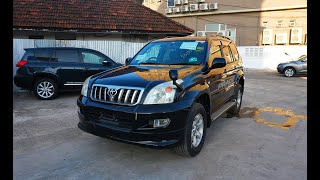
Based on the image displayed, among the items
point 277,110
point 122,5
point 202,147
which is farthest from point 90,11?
point 202,147

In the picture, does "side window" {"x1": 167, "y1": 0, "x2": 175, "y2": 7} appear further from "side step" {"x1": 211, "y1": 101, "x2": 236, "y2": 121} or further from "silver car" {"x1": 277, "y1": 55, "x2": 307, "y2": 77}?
"side step" {"x1": 211, "y1": 101, "x2": 236, "y2": 121}

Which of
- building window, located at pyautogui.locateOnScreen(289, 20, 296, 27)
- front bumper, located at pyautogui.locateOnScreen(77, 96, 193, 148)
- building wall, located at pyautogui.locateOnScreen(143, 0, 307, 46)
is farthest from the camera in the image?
building window, located at pyautogui.locateOnScreen(289, 20, 296, 27)

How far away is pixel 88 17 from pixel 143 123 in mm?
11814

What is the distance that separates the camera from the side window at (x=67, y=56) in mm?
8732

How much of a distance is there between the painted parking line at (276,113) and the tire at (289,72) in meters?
11.0

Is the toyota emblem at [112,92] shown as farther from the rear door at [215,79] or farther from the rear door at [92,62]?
the rear door at [92,62]

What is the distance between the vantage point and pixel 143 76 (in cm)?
396

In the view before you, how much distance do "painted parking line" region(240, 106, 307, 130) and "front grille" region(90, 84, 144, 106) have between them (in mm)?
3731

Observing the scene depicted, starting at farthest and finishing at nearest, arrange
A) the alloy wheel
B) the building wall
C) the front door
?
the building wall
the alloy wheel
the front door

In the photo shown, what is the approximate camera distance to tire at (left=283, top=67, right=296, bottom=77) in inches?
676

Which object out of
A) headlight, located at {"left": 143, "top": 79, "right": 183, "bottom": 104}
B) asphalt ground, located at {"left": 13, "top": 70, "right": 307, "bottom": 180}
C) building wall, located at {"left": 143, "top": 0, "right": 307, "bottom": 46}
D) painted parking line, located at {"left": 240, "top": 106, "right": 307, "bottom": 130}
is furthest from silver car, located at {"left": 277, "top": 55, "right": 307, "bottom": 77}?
headlight, located at {"left": 143, "top": 79, "right": 183, "bottom": 104}

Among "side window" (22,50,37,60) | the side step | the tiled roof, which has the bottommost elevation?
the side step

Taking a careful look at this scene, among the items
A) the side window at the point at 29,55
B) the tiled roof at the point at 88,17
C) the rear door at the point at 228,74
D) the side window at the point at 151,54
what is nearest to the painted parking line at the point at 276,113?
the rear door at the point at 228,74

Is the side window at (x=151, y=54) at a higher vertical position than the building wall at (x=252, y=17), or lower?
lower
